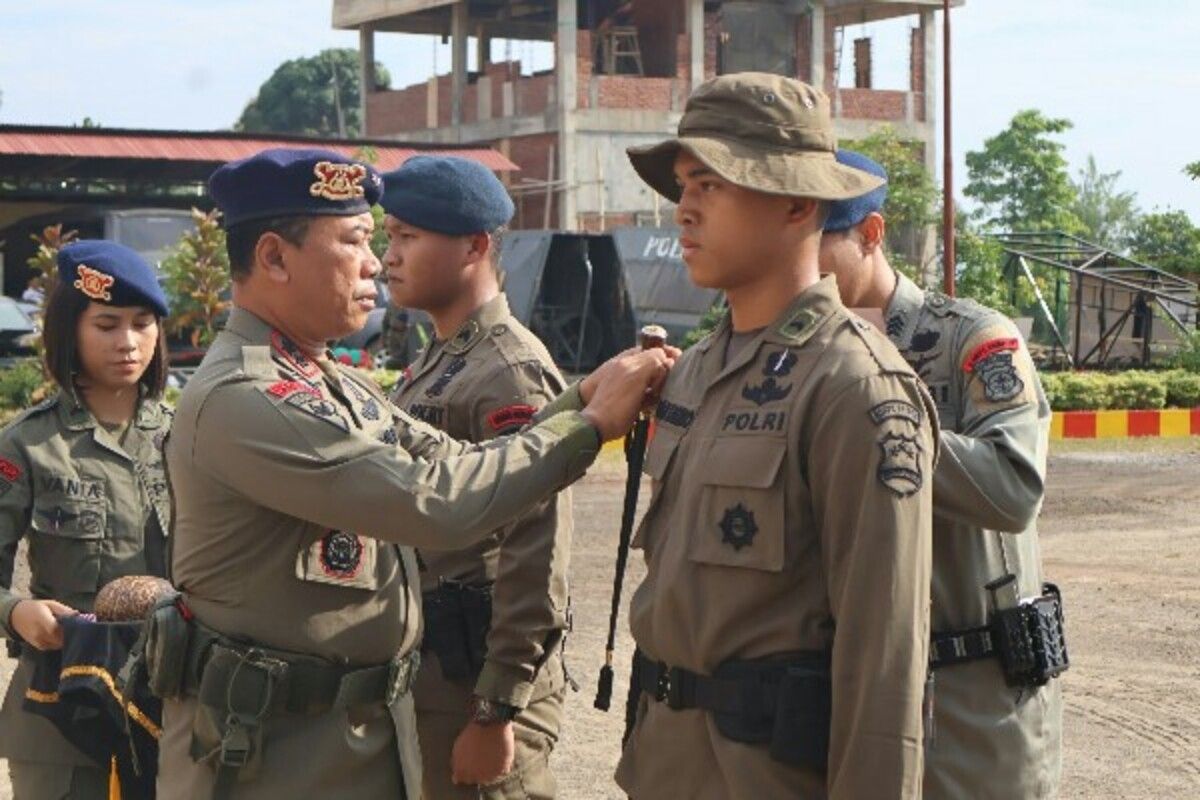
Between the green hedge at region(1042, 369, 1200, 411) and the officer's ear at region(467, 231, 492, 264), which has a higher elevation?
the officer's ear at region(467, 231, 492, 264)

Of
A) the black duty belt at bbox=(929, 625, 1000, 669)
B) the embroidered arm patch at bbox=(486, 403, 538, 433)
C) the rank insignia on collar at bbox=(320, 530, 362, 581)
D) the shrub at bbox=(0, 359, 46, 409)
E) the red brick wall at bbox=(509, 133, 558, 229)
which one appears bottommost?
the shrub at bbox=(0, 359, 46, 409)

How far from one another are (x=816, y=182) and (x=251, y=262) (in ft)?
3.76

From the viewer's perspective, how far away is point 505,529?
4727mm

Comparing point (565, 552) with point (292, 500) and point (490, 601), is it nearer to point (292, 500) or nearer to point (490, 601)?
point (490, 601)

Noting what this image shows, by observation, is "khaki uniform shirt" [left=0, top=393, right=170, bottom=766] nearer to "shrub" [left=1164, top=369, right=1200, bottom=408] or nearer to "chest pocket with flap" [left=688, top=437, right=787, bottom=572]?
"chest pocket with flap" [left=688, top=437, right=787, bottom=572]

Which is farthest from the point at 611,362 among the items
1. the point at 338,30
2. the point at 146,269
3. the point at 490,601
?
the point at 338,30

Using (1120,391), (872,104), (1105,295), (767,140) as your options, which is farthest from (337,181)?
(872,104)

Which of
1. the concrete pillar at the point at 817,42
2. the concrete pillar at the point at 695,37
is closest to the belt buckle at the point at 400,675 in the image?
the concrete pillar at the point at 695,37

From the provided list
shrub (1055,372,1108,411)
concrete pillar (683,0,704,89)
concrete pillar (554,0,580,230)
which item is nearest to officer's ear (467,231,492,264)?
shrub (1055,372,1108,411)

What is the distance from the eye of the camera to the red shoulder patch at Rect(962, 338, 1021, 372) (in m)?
4.29

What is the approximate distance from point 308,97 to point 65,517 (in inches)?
3014

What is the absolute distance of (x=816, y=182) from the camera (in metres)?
3.52

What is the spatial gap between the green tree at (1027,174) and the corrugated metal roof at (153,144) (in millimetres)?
23533

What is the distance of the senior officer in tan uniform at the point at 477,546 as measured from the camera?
15.2ft
